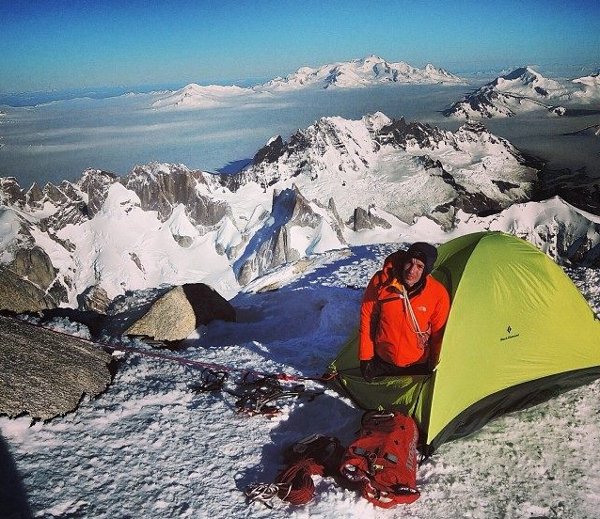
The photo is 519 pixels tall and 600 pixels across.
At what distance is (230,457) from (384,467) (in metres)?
2.39

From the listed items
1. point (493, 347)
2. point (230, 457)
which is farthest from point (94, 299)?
point (493, 347)

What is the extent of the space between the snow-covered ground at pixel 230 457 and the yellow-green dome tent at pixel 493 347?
1.54 ft

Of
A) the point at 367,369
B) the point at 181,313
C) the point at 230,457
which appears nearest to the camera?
the point at 230,457

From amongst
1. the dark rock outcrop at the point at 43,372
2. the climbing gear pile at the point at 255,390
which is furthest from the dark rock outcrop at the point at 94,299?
the climbing gear pile at the point at 255,390

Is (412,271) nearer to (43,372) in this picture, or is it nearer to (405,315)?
(405,315)

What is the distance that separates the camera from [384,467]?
5598 mm

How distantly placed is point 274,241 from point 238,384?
494 feet

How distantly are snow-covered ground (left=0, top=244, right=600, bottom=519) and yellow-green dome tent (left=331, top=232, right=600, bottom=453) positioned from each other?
1.54 feet

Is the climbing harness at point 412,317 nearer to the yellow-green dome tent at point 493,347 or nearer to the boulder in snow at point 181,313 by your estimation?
the yellow-green dome tent at point 493,347

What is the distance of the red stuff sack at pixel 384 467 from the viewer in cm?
552

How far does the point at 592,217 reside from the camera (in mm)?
159750

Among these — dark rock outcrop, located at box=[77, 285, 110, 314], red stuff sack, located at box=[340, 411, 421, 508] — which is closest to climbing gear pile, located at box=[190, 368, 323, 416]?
red stuff sack, located at box=[340, 411, 421, 508]

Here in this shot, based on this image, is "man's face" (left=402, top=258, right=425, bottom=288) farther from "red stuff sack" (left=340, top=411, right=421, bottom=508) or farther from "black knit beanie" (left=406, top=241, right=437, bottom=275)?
"red stuff sack" (left=340, top=411, right=421, bottom=508)

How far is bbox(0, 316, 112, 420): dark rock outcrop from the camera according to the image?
260 inches
